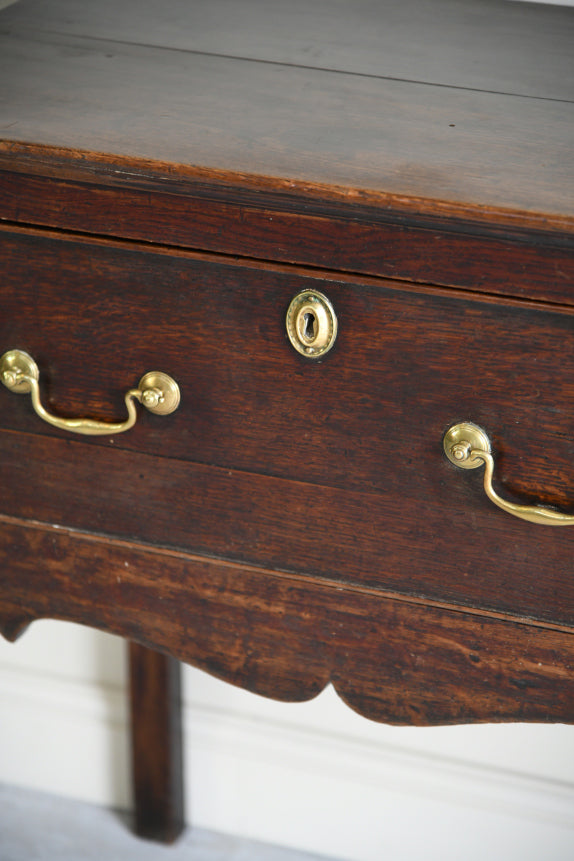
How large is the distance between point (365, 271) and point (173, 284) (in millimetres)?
109

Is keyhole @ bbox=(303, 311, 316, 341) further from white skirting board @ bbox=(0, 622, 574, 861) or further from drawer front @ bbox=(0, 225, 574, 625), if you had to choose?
white skirting board @ bbox=(0, 622, 574, 861)

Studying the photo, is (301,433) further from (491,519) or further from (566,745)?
(566,745)

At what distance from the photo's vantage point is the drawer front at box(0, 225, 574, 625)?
51 cm

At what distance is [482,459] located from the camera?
522 mm

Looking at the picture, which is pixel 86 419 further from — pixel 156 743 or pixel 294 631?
pixel 156 743

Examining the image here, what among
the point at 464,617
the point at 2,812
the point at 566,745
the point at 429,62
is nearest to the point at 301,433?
the point at 464,617

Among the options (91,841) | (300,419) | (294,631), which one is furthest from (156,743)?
(300,419)

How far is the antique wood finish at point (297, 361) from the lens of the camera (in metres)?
0.50

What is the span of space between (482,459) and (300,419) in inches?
4.1

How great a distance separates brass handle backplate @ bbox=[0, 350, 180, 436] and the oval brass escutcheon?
83mm

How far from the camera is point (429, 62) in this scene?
0.69m

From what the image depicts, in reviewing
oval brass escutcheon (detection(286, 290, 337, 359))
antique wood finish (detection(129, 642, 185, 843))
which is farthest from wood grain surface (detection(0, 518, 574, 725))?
antique wood finish (detection(129, 642, 185, 843))

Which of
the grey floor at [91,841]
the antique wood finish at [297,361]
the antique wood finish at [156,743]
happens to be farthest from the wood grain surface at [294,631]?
the grey floor at [91,841]

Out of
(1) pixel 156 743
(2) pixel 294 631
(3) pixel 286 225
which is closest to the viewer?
(3) pixel 286 225
